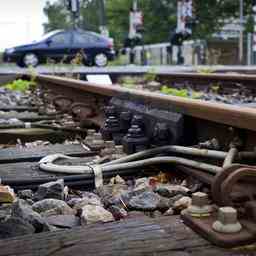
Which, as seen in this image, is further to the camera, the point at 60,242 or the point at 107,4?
the point at 107,4

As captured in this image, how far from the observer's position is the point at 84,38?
21828mm

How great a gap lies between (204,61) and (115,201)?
981 inches

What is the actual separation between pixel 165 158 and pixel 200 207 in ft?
2.91

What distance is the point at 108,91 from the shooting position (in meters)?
4.28

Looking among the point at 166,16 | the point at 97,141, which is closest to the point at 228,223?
the point at 97,141

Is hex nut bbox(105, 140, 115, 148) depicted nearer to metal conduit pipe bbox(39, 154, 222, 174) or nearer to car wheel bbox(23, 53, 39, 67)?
metal conduit pipe bbox(39, 154, 222, 174)

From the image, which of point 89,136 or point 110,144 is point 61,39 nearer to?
point 89,136

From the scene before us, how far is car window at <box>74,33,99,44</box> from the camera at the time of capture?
21.7 m

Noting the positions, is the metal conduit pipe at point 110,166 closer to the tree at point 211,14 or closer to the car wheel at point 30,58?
the car wheel at point 30,58

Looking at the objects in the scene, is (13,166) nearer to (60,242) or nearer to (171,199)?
(171,199)

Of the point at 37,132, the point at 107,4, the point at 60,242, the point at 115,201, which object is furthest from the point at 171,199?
the point at 107,4

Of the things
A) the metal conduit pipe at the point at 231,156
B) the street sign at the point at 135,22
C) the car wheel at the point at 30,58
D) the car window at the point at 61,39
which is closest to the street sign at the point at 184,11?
the street sign at the point at 135,22

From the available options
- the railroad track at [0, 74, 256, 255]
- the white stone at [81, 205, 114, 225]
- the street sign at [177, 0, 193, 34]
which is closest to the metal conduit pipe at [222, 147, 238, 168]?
the railroad track at [0, 74, 256, 255]

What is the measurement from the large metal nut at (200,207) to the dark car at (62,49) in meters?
18.8
